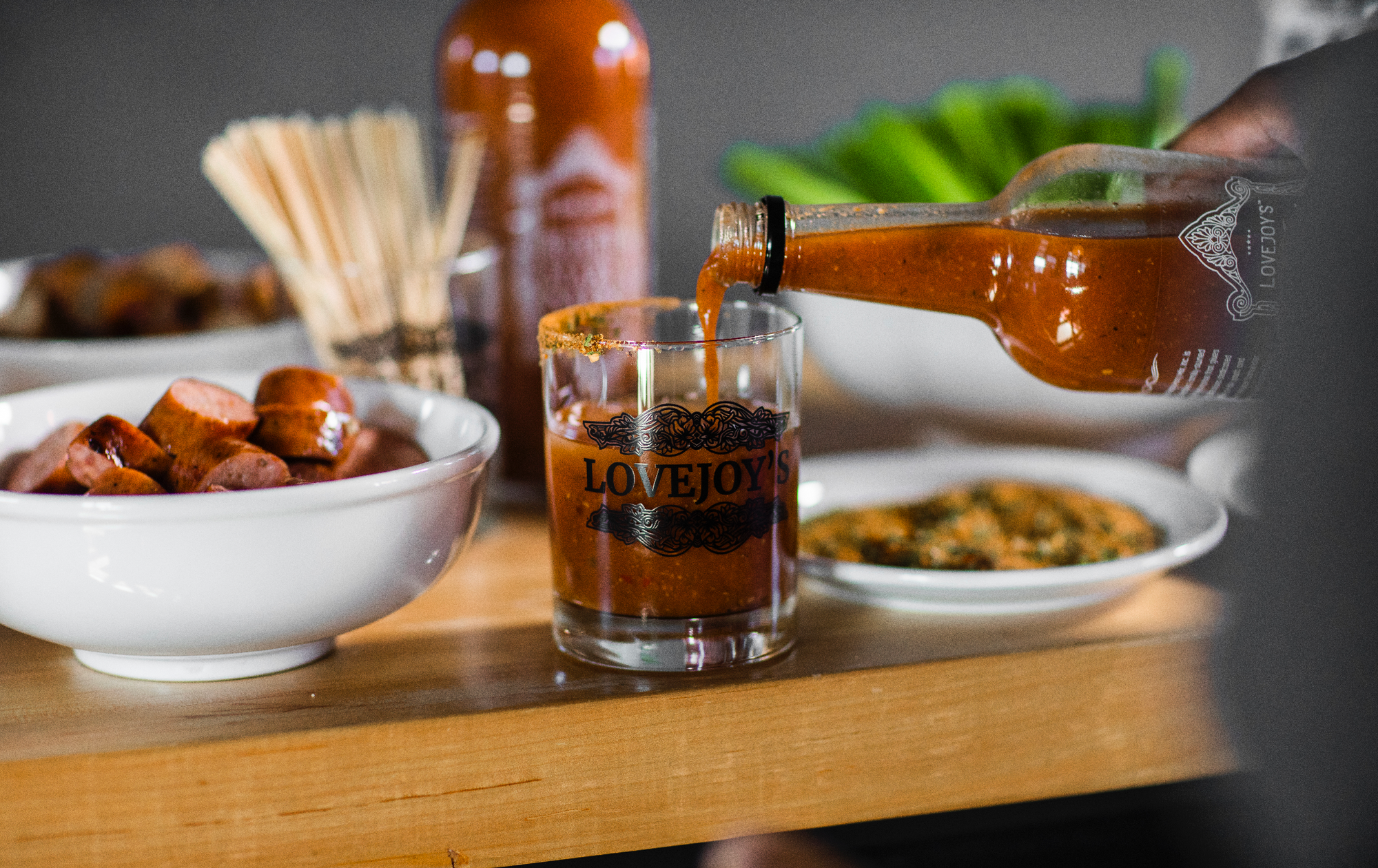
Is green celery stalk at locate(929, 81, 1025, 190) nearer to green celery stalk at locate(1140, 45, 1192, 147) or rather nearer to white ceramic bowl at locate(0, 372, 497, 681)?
green celery stalk at locate(1140, 45, 1192, 147)

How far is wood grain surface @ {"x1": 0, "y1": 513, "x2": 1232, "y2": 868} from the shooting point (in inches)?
19.9

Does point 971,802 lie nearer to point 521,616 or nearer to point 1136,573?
point 1136,573

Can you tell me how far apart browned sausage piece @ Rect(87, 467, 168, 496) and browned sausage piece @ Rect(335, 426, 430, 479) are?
9 cm

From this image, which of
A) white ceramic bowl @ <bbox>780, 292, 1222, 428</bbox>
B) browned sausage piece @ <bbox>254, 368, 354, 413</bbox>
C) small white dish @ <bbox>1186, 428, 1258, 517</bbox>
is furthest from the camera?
white ceramic bowl @ <bbox>780, 292, 1222, 428</bbox>

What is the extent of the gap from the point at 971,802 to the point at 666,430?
25cm

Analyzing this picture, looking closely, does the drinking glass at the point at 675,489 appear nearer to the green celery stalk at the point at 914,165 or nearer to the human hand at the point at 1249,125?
the human hand at the point at 1249,125

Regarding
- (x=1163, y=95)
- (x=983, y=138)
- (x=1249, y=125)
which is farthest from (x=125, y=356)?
(x=1163, y=95)

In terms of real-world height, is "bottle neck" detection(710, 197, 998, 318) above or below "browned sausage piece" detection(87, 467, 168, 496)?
above

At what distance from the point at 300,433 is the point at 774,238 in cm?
25

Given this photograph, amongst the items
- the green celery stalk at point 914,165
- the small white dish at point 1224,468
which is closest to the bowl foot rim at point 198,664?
the small white dish at point 1224,468

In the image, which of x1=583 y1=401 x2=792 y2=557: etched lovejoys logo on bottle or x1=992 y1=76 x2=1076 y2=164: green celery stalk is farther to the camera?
x1=992 y1=76 x2=1076 y2=164: green celery stalk

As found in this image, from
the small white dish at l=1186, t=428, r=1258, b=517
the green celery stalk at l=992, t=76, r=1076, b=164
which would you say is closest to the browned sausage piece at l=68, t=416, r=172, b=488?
the small white dish at l=1186, t=428, r=1258, b=517

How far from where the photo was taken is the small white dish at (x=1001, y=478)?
63 centimetres

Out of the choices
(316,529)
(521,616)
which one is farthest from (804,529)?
(316,529)
